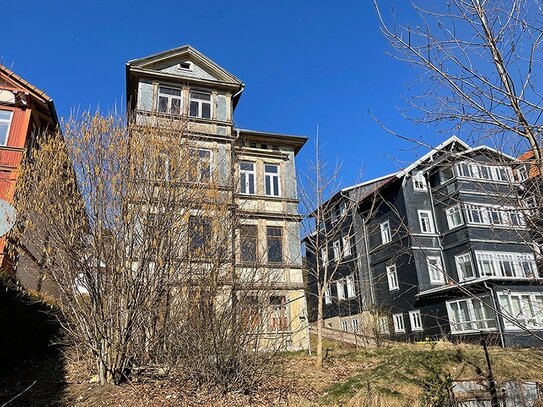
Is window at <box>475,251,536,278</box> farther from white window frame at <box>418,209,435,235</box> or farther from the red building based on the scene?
the red building

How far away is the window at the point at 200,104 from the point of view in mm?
18516

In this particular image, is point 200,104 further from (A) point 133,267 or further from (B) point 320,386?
(B) point 320,386

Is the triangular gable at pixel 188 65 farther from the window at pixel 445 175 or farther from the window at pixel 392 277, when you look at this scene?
the window at pixel 392 277

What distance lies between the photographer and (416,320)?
2372cm

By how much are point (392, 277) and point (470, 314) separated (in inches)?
231

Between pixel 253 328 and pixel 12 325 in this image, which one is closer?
pixel 253 328

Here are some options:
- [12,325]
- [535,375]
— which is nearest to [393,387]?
[535,375]

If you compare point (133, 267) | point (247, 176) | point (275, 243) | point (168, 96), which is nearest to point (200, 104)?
point (168, 96)

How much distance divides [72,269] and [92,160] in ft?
7.85

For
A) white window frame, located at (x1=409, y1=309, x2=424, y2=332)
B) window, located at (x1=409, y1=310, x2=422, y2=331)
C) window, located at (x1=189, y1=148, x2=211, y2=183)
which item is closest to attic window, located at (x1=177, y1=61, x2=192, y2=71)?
window, located at (x1=189, y1=148, x2=211, y2=183)

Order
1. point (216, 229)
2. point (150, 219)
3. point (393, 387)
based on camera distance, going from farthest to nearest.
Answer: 1. point (216, 229)
2. point (150, 219)
3. point (393, 387)

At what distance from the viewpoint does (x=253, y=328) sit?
8.47 m

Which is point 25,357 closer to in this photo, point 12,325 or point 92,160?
point 12,325

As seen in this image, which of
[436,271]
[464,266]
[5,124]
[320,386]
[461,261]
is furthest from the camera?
[461,261]
